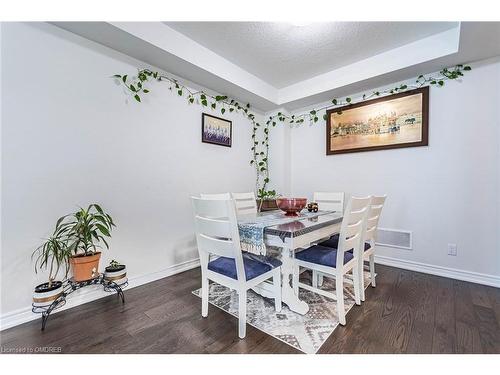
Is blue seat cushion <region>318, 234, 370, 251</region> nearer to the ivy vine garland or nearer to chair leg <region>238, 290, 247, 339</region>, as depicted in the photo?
chair leg <region>238, 290, 247, 339</region>

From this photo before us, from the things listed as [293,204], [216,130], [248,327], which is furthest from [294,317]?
[216,130]

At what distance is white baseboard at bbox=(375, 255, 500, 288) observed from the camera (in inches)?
86.6

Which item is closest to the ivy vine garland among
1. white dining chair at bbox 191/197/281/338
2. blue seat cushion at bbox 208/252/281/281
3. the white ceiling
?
the white ceiling

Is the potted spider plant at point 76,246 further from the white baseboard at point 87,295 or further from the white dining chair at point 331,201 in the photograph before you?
the white dining chair at point 331,201

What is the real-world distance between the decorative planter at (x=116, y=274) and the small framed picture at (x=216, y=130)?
5.60 feet

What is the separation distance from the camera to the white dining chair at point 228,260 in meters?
1.36

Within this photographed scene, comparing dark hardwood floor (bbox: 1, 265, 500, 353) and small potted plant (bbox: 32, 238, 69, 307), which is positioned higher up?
small potted plant (bbox: 32, 238, 69, 307)

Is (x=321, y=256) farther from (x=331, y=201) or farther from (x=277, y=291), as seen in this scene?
(x=331, y=201)

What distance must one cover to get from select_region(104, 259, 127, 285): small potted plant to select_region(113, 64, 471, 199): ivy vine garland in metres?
1.60

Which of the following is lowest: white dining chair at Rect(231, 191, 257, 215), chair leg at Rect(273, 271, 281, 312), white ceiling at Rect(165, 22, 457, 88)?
chair leg at Rect(273, 271, 281, 312)

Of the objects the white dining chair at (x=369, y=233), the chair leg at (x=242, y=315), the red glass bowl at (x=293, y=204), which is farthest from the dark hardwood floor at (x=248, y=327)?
the red glass bowl at (x=293, y=204)

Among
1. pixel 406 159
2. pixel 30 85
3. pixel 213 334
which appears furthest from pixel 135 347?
pixel 406 159

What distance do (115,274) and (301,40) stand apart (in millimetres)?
2850
